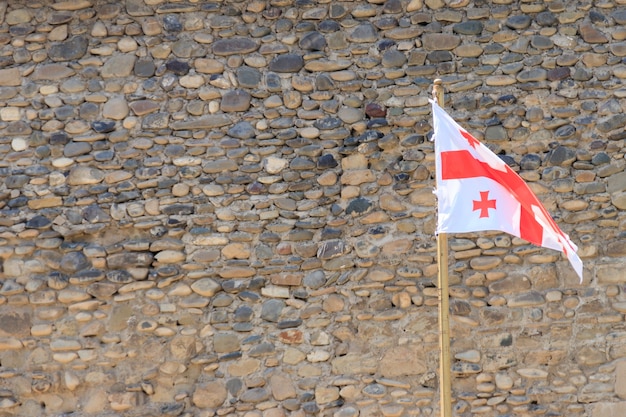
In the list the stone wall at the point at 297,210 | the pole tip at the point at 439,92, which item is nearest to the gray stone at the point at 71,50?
the stone wall at the point at 297,210

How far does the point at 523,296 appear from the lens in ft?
20.1

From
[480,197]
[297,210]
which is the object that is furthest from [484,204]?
[297,210]

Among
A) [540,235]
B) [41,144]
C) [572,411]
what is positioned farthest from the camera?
[41,144]

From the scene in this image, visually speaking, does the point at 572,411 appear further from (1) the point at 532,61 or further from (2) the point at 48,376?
(2) the point at 48,376

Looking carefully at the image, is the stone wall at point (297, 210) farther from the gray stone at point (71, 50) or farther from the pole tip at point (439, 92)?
the pole tip at point (439, 92)

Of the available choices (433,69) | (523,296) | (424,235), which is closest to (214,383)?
(424,235)

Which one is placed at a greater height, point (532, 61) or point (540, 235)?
point (532, 61)

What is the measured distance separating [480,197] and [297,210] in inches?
65.4

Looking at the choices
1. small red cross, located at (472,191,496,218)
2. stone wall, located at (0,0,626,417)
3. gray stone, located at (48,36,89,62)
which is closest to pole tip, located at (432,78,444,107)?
small red cross, located at (472,191,496,218)

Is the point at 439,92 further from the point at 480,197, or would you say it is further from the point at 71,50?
the point at 71,50

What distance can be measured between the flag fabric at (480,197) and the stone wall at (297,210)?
126 cm

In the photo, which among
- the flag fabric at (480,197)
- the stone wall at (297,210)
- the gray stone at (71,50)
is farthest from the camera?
the gray stone at (71,50)

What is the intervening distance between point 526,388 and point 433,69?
2.04m

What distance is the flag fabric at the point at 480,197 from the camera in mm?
4852
